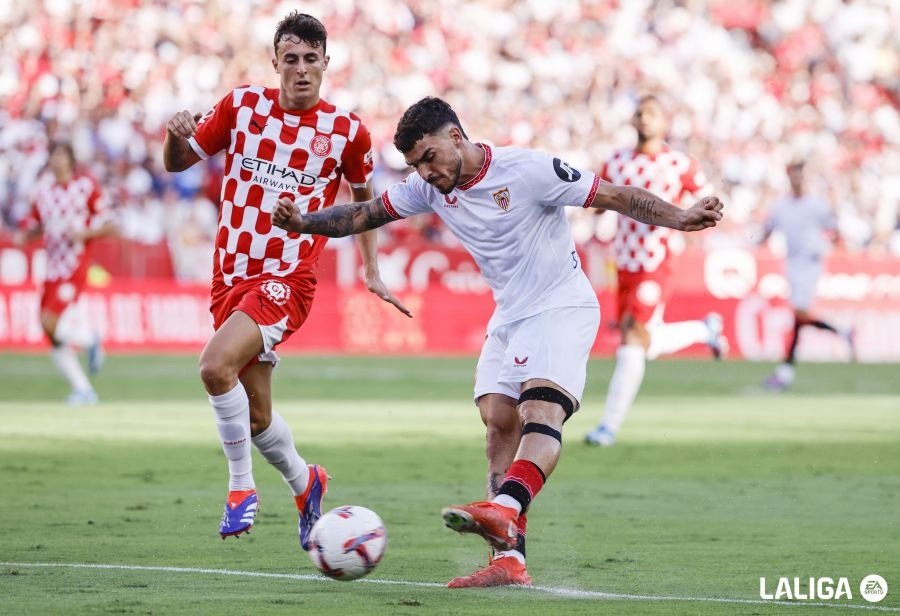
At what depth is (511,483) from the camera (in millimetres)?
6496

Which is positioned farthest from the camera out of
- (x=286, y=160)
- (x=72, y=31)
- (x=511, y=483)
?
(x=72, y=31)

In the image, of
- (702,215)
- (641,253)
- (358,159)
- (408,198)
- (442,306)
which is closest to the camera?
(702,215)

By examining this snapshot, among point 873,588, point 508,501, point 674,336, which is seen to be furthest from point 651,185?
point 508,501

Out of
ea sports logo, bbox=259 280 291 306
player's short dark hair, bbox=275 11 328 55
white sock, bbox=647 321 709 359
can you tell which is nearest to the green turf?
white sock, bbox=647 321 709 359

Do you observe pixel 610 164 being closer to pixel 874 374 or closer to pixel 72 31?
pixel 874 374

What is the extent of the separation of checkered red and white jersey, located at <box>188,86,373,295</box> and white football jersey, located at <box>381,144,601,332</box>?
0.90 metres

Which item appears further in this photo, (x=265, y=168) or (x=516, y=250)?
(x=265, y=168)

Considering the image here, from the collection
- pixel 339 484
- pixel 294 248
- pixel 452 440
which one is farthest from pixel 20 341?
pixel 294 248

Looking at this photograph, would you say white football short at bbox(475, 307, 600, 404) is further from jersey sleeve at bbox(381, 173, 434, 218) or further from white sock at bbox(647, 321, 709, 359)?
white sock at bbox(647, 321, 709, 359)

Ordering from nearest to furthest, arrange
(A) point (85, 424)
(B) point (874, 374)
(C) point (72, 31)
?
(A) point (85, 424) → (B) point (874, 374) → (C) point (72, 31)

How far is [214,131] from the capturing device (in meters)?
8.07

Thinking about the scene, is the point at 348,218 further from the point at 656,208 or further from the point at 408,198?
the point at 656,208

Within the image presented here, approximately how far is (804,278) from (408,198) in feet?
47.5

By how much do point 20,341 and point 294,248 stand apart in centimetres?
1755
